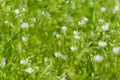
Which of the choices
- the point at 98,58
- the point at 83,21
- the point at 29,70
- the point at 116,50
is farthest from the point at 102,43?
the point at 29,70

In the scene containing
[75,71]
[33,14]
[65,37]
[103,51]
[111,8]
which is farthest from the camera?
[111,8]

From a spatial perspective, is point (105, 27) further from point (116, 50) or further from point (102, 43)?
point (116, 50)

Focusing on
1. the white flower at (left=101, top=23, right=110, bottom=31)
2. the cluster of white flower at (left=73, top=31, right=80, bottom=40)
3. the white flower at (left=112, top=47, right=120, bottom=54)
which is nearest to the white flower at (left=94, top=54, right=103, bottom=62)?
the white flower at (left=112, top=47, right=120, bottom=54)

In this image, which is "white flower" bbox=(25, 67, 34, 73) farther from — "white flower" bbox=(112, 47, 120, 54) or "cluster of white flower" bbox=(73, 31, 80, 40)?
"white flower" bbox=(112, 47, 120, 54)

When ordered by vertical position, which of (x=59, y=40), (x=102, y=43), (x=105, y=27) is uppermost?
(x=105, y=27)

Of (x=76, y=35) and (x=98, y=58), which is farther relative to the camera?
(x=76, y=35)

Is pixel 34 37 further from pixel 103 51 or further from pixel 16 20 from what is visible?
pixel 103 51

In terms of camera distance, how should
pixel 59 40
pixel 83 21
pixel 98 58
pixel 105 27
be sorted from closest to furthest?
pixel 98 58, pixel 59 40, pixel 105 27, pixel 83 21

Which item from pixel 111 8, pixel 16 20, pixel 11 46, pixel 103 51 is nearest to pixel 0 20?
pixel 16 20
